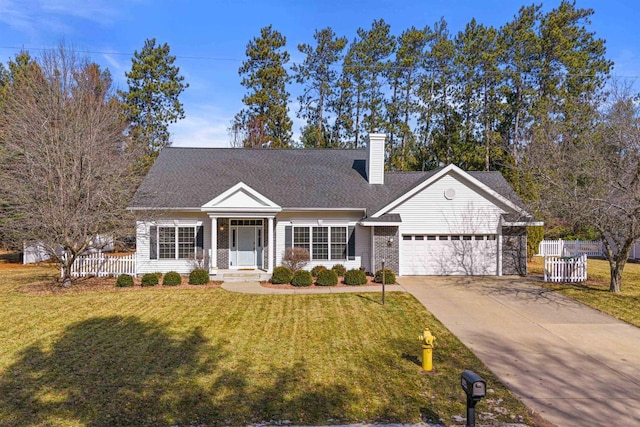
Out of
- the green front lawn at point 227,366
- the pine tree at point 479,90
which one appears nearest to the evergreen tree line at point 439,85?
the pine tree at point 479,90

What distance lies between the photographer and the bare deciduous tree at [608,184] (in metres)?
12.6

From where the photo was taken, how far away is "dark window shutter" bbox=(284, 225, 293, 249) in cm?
1770

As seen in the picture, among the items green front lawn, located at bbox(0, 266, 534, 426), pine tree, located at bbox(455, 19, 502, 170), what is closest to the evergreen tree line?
pine tree, located at bbox(455, 19, 502, 170)

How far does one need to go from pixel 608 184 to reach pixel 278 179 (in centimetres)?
1287

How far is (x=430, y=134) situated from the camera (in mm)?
35031

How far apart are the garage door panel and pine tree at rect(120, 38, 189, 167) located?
24171mm

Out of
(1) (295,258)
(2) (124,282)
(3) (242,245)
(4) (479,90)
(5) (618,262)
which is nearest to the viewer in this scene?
(5) (618,262)

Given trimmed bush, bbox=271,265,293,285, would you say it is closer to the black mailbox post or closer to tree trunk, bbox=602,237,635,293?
tree trunk, bbox=602,237,635,293

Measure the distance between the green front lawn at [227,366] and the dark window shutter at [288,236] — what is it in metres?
5.64

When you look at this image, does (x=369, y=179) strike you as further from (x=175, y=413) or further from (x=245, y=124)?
(x=245, y=124)

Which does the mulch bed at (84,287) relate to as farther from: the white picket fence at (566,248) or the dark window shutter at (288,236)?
the white picket fence at (566,248)

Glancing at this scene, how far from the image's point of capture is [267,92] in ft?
113

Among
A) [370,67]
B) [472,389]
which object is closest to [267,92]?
[370,67]

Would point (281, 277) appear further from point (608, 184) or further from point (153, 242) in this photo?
point (608, 184)
